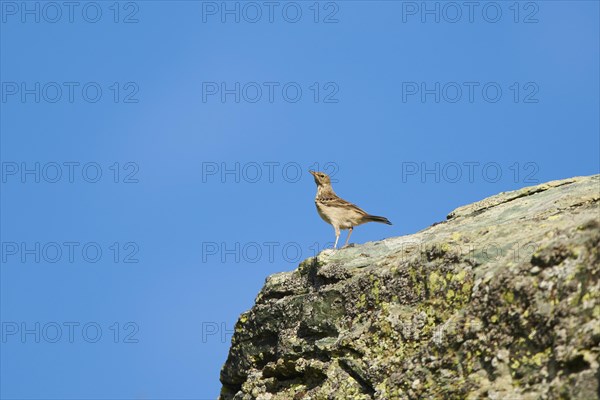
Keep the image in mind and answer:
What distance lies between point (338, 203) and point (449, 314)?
10.2m

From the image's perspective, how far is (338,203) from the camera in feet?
64.7

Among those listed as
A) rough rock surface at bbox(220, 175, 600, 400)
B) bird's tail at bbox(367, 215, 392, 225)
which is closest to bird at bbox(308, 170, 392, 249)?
bird's tail at bbox(367, 215, 392, 225)

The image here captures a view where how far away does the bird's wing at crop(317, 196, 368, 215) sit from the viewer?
63.4 feet

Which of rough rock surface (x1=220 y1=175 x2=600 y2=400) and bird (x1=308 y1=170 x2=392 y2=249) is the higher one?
bird (x1=308 y1=170 x2=392 y2=249)

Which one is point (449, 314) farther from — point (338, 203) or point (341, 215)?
point (338, 203)

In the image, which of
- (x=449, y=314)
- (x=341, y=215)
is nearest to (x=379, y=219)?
(x=341, y=215)

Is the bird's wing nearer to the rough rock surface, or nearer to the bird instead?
the bird

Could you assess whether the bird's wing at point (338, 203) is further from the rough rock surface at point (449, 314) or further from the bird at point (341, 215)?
the rough rock surface at point (449, 314)

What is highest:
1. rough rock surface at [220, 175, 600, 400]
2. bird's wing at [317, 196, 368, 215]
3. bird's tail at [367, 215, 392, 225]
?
bird's wing at [317, 196, 368, 215]

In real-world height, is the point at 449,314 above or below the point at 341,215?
below

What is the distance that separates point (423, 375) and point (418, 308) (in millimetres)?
1111

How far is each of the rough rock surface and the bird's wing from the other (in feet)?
18.0

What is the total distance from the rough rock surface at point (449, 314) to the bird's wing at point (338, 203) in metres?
5.49

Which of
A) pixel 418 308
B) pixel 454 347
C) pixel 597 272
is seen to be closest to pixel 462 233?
pixel 418 308
